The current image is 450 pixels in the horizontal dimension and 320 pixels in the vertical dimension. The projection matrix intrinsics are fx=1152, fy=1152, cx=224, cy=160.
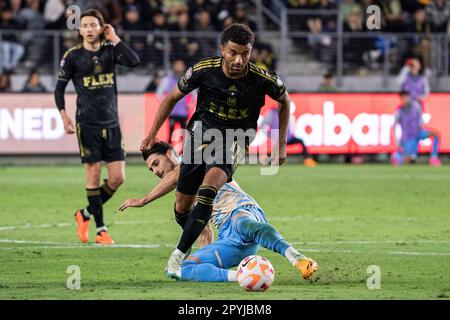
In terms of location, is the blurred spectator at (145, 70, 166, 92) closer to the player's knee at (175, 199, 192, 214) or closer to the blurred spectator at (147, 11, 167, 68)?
the blurred spectator at (147, 11, 167, 68)

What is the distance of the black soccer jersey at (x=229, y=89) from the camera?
32.4ft

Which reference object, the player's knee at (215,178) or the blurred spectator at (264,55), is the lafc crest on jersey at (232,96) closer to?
the player's knee at (215,178)

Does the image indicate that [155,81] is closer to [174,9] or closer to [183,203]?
[174,9]

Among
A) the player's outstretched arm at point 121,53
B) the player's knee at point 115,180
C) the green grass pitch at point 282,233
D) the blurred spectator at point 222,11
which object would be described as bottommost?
the green grass pitch at point 282,233

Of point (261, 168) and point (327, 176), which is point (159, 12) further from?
point (327, 176)

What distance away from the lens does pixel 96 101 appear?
1315 cm

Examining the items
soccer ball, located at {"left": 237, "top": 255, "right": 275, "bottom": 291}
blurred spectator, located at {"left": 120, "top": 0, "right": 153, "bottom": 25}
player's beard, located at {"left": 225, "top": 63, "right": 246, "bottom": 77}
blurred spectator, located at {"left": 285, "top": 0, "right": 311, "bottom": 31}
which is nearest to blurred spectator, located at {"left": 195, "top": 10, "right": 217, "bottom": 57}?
blurred spectator, located at {"left": 120, "top": 0, "right": 153, "bottom": 25}

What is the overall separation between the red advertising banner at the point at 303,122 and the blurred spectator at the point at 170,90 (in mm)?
193

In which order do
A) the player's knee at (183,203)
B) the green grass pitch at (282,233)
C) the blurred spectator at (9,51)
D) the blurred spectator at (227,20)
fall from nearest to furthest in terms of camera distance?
the green grass pitch at (282,233) < the player's knee at (183,203) < the blurred spectator at (9,51) < the blurred spectator at (227,20)

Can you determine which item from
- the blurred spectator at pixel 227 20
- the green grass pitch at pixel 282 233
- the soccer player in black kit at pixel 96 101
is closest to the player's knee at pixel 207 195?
the green grass pitch at pixel 282 233

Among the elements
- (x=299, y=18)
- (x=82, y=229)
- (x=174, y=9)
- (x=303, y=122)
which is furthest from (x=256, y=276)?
(x=299, y=18)

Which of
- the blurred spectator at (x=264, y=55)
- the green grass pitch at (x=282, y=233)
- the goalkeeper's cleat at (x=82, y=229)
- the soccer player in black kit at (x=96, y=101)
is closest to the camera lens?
the green grass pitch at (x=282, y=233)

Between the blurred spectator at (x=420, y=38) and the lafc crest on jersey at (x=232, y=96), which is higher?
the blurred spectator at (x=420, y=38)

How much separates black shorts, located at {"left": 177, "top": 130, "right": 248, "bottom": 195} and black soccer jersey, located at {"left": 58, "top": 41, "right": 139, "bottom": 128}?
10.5ft
